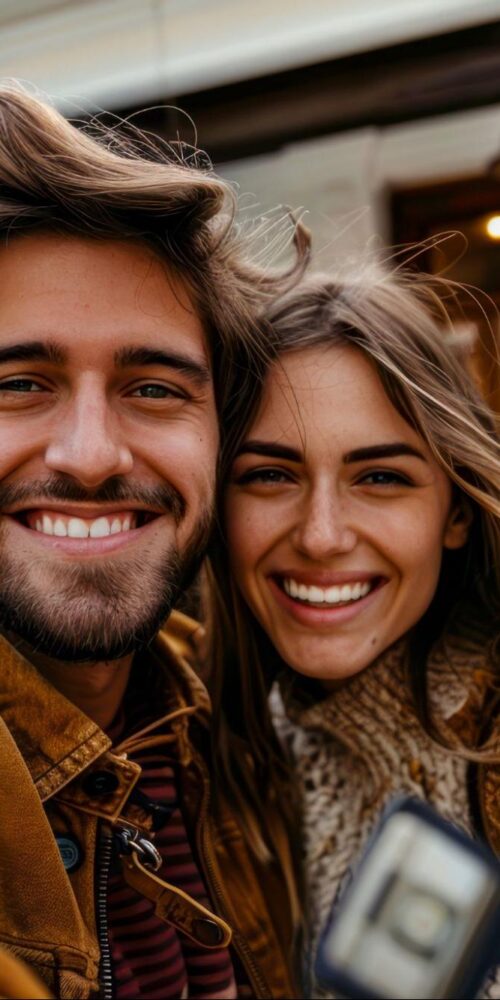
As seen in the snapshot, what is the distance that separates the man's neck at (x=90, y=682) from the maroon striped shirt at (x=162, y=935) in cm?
6

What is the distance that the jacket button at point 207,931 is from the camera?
1.63m

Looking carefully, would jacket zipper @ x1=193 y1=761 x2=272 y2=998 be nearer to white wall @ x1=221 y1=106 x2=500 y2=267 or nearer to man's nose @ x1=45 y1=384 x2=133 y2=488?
man's nose @ x1=45 y1=384 x2=133 y2=488

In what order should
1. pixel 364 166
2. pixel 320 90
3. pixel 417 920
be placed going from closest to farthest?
1. pixel 417 920
2. pixel 320 90
3. pixel 364 166

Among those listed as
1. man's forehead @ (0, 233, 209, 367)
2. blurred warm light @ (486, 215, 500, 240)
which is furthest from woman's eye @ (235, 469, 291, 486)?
blurred warm light @ (486, 215, 500, 240)

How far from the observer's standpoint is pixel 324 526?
189 cm

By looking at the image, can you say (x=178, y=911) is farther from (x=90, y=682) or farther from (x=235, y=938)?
(x=90, y=682)

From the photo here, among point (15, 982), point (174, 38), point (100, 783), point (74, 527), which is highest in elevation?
point (174, 38)

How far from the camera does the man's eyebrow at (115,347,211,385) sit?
5.84ft

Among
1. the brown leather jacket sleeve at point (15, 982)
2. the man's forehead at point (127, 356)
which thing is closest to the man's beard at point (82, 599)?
the man's forehead at point (127, 356)

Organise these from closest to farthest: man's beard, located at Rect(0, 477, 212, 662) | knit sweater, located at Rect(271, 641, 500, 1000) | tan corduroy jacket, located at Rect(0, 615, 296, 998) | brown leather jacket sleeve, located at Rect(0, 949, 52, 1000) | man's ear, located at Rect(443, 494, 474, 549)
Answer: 1. brown leather jacket sleeve, located at Rect(0, 949, 52, 1000)
2. tan corduroy jacket, located at Rect(0, 615, 296, 998)
3. man's beard, located at Rect(0, 477, 212, 662)
4. knit sweater, located at Rect(271, 641, 500, 1000)
5. man's ear, located at Rect(443, 494, 474, 549)

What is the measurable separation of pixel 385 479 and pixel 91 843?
898 mm

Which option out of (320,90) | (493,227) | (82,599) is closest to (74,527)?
(82,599)

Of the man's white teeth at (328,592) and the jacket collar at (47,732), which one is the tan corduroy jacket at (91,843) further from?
the man's white teeth at (328,592)

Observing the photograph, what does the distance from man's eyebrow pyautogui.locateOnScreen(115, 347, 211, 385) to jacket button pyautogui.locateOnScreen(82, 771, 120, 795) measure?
72 centimetres
